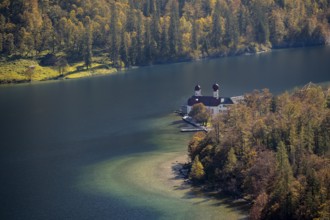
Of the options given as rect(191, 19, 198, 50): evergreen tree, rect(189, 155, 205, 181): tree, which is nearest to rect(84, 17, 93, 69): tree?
rect(191, 19, 198, 50): evergreen tree

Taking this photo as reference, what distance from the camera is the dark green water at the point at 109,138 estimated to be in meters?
60.5

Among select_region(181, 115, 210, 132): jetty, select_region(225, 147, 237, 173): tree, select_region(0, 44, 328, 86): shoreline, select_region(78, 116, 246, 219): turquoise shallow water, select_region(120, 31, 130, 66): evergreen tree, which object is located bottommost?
select_region(78, 116, 246, 219): turquoise shallow water

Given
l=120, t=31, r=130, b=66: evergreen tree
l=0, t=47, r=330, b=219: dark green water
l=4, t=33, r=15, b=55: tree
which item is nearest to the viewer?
l=0, t=47, r=330, b=219: dark green water

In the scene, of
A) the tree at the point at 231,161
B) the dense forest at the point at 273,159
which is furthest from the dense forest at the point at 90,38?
the tree at the point at 231,161

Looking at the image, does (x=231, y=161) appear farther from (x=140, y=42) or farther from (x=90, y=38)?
(x=140, y=42)

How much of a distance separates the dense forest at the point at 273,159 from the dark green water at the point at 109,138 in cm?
409

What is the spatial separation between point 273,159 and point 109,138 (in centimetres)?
3634

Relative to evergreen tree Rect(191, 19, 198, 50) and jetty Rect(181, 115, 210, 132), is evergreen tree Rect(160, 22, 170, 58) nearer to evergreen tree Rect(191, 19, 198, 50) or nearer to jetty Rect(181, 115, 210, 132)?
evergreen tree Rect(191, 19, 198, 50)

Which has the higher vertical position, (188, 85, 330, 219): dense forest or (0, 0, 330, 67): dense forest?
(0, 0, 330, 67): dense forest

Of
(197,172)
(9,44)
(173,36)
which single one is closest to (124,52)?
(173,36)

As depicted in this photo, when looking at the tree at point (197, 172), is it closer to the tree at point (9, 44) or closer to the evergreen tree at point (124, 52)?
the tree at point (9, 44)

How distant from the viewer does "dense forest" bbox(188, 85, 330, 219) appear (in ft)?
164

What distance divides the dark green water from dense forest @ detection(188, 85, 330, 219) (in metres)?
4.09

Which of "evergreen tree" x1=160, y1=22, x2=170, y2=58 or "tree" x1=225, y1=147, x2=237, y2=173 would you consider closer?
"tree" x1=225, y1=147, x2=237, y2=173
